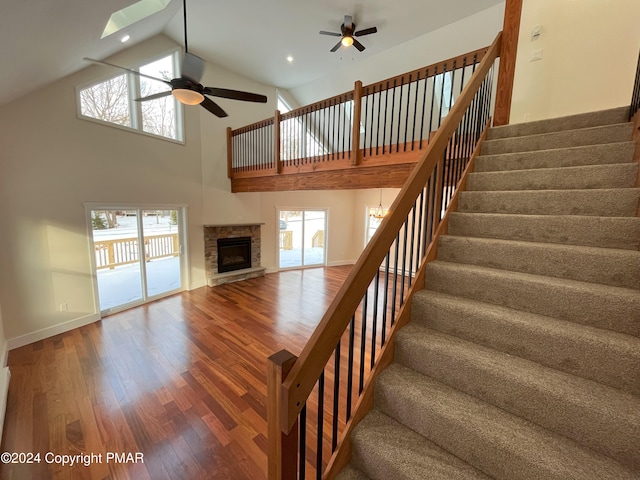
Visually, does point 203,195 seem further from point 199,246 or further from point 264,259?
point 264,259

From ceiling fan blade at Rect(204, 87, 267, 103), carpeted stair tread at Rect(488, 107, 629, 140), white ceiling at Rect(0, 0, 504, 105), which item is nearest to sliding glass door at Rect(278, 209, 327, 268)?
white ceiling at Rect(0, 0, 504, 105)

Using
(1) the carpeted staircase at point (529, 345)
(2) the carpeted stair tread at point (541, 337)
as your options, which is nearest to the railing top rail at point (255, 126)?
(1) the carpeted staircase at point (529, 345)

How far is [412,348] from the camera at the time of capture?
1.47 m

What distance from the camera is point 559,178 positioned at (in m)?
1.94

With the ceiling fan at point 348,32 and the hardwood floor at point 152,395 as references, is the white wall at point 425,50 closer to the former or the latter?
the ceiling fan at point 348,32

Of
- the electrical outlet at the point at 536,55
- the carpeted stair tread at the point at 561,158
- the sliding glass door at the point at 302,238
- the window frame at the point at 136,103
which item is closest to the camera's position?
the carpeted stair tread at the point at 561,158

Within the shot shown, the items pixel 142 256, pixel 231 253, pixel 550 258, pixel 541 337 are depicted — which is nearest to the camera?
pixel 541 337

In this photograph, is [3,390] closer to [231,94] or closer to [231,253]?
[231,94]

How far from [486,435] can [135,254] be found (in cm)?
588

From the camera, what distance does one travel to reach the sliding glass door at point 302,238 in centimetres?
819

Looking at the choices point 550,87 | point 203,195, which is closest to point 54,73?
point 203,195

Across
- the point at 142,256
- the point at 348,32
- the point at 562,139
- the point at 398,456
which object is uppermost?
the point at 348,32

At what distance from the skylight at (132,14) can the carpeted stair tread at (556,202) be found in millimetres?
4294

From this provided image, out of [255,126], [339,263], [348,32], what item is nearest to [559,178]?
[348,32]
